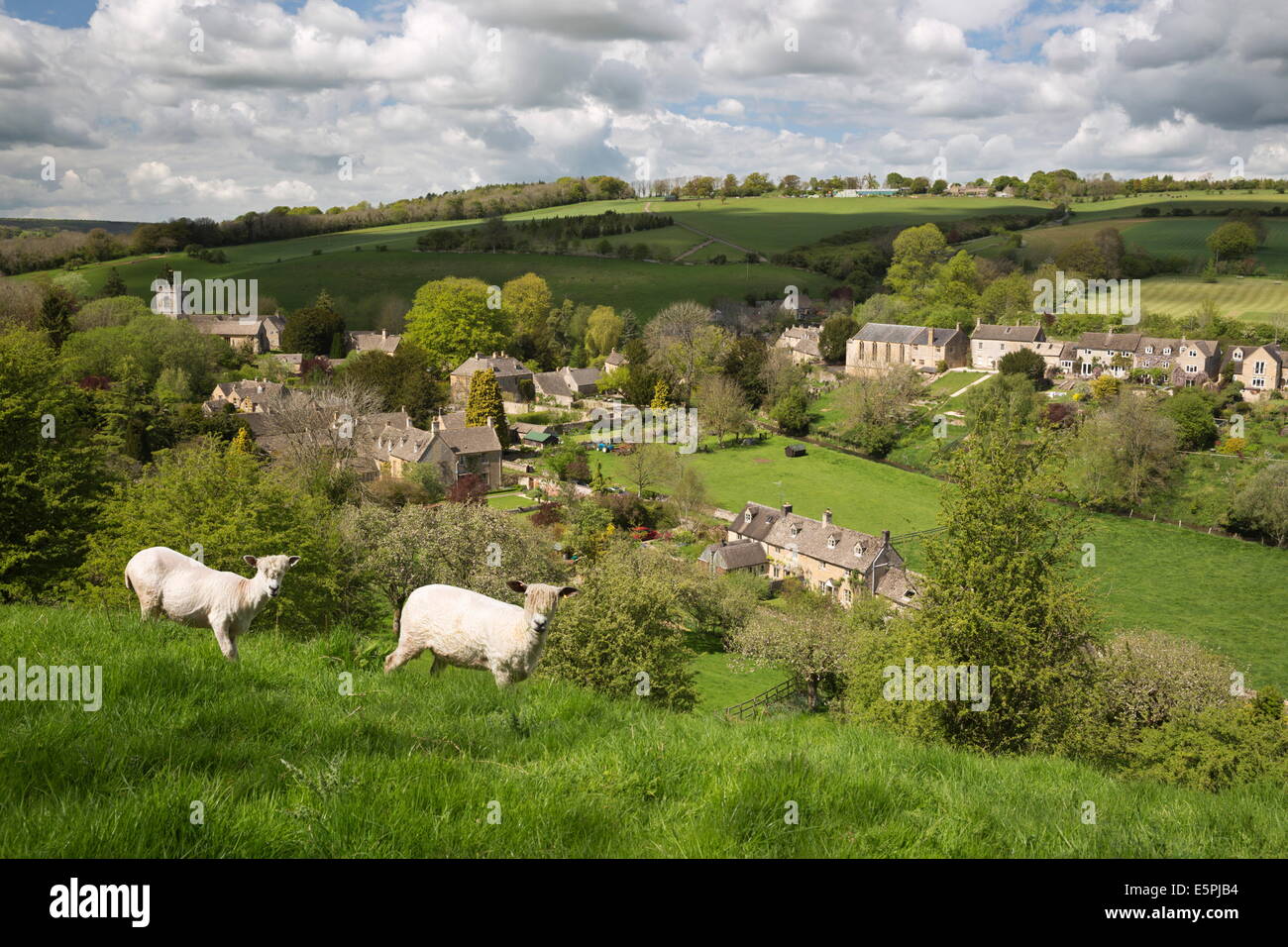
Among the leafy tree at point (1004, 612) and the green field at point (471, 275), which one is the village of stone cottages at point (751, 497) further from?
the green field at point (471, 275)

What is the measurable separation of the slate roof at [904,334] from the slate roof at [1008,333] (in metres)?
3.38

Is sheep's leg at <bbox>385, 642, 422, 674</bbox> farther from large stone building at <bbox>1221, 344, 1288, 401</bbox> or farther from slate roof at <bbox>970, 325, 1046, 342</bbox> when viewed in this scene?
slate roof at <bbox>970, 325, 1046, 342</bbox>

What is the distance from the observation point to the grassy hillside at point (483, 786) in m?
5.30

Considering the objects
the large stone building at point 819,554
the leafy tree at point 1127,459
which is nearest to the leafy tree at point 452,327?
the large stone building at point 819,554

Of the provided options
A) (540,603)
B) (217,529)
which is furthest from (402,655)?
(217,529)

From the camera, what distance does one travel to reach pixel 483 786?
20.6 feet

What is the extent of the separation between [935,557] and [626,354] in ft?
307

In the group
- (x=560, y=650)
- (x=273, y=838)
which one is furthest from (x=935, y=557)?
(x=273, y=838)

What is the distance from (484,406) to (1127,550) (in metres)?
60.2

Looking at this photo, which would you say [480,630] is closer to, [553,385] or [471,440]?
[471,440]

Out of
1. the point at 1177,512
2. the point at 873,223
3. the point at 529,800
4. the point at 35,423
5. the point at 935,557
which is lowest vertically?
the point at 1177,512

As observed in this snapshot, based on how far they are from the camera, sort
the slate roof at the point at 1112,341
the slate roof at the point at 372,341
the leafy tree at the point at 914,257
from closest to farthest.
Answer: the slate roof at the point at 1112,341 < the slate roof at the point at 372,341 < the leafy tree at the point at 914,257
